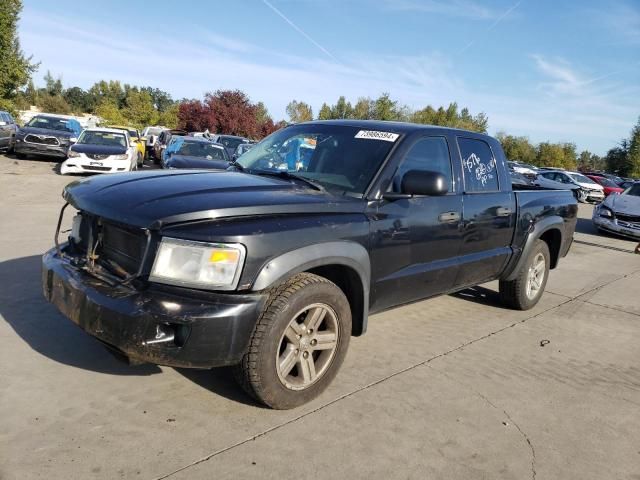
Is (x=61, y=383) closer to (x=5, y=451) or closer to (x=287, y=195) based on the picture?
(x=5, y=451)

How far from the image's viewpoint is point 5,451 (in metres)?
2.51

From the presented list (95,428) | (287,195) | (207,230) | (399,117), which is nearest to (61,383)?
(95,428)

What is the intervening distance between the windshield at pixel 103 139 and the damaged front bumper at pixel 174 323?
13558 mm

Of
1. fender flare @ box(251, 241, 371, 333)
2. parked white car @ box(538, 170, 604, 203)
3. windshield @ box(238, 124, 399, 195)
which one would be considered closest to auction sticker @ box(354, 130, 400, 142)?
windshield @ box(238, 124, 399, 195)

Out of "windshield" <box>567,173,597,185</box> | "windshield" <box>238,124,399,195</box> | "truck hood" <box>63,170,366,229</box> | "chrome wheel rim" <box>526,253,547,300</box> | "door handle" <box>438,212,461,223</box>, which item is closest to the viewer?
"truck hood" <box>63,170,366,229</box>

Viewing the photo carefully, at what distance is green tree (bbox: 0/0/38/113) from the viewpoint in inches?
938

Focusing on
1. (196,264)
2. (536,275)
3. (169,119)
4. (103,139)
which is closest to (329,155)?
(196,264)

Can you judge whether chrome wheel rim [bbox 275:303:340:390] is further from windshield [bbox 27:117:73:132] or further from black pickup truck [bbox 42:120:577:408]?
windshield [bbox 27:117:73:132]

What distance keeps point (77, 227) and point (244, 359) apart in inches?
61.5

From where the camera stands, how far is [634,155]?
186ft

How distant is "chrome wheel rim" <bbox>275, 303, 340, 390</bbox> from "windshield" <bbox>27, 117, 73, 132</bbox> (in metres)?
18.0

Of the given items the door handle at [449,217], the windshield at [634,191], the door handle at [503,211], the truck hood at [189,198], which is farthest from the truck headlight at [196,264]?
the windshield at [634,191]

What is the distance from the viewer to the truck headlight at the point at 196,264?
8.79ft

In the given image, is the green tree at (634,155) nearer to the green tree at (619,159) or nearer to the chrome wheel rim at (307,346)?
the green tree at (619,159)
